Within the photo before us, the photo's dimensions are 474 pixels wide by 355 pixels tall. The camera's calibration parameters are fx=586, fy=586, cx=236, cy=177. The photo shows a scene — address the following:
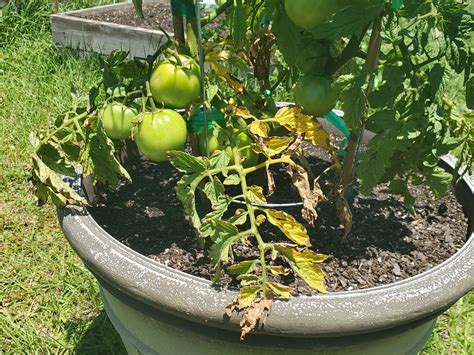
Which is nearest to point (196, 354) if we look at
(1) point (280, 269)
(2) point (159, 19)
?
(1) point (280, 269)

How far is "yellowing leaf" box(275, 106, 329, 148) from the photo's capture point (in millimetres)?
1206

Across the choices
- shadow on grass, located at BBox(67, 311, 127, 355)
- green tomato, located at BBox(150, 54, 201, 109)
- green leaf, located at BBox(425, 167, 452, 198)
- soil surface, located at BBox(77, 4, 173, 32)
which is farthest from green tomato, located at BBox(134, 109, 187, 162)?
soil surface, located at BBox(77, 4, 173, 32)

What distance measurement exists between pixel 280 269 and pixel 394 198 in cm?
65

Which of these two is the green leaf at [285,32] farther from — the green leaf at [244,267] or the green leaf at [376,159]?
the green leaf at [244,267]

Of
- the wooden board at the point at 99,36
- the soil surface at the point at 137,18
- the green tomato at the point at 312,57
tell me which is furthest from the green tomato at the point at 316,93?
the soil surface at the point at 137,18

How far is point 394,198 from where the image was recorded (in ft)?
5.21

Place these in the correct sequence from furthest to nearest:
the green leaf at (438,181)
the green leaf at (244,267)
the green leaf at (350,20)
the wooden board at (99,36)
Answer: the wooden board at (99,36) < the green leaf at (438,181) < the green leaf at (244,267) < the green leaf at (350,20)

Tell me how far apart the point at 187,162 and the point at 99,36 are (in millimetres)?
2751

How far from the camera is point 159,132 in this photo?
114cm

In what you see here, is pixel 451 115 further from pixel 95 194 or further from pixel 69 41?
pixel 69 41

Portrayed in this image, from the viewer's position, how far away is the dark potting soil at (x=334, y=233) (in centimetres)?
127

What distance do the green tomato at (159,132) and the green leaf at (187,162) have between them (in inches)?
2.4

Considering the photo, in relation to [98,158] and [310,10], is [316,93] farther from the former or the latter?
[98,158]

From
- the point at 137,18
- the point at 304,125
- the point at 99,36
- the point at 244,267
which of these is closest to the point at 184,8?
the point at 304,125
